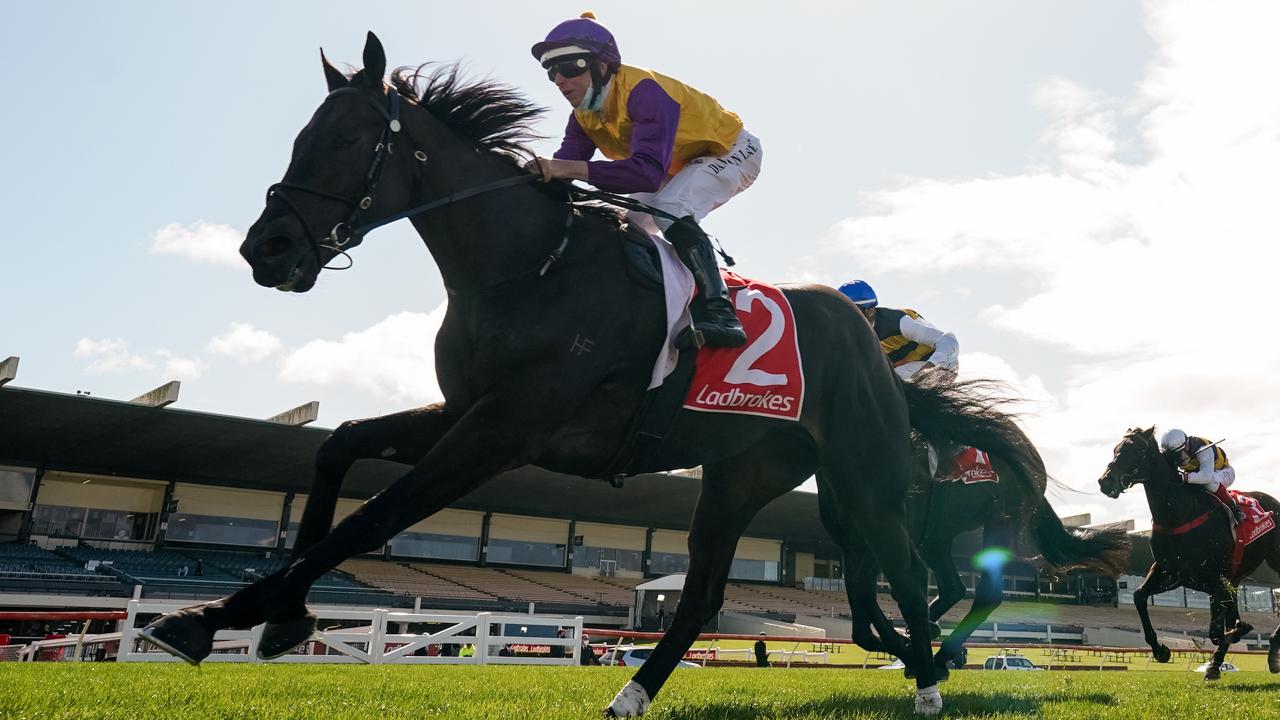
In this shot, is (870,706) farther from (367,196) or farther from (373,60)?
(373,60)

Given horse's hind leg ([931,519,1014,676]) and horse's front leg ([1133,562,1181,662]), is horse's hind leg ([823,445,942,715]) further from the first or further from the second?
horse's front leg ([1133,562,1181,662])

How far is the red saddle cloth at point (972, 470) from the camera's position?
811cm

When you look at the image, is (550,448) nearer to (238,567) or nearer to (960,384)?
(960,384)

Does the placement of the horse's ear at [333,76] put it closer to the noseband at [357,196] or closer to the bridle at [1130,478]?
the noseband at [357,196]

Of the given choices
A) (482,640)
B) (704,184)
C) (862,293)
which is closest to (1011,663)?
(482,640)

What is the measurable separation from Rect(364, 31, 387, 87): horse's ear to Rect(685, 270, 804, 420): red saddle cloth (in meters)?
1.81

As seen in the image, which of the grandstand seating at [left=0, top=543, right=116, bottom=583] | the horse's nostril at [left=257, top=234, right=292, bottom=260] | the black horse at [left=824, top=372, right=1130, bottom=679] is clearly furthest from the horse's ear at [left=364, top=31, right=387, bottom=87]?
the grandstand seating at [left=0, top=543, right=116, bottom=583]

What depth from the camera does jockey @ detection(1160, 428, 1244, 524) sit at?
32.5ft

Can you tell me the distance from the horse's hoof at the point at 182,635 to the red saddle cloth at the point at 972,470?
6677mm

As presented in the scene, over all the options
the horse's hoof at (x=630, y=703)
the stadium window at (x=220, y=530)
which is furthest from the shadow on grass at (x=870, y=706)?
the stadium window at (x=220, y=530)

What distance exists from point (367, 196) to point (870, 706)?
381 centimetres

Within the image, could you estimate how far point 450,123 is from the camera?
13.2 ft

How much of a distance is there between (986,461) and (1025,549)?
2.89 feet

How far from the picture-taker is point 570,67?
13.4 feet
